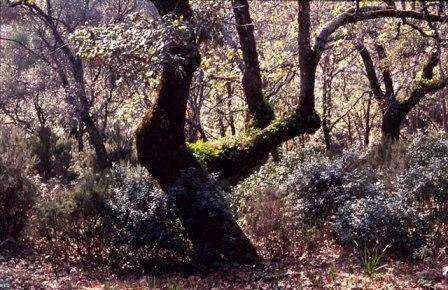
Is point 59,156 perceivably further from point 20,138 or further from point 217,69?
point 217,69

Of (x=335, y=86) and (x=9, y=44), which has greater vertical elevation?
(x=9, y=44)

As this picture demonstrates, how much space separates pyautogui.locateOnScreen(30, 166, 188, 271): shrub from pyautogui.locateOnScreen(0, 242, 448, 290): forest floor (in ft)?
1.01

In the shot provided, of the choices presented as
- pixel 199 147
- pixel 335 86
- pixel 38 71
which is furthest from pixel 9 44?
pixel 199 147

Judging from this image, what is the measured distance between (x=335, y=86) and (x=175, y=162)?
13.5 meters

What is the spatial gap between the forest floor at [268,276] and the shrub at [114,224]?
31 centimetres

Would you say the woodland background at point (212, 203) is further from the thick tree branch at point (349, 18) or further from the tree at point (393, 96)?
the tree at point (393, 96)

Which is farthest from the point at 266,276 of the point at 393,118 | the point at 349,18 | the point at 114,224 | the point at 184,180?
the point at 393,118

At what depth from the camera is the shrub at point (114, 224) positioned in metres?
6.61

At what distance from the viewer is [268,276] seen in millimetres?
6129

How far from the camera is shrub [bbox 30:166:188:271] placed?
661cm

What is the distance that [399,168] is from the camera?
9016mm

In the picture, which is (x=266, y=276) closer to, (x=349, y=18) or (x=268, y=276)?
(x=268, y=276)

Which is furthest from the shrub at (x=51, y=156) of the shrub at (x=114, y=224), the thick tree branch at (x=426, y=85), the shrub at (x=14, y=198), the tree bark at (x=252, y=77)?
the thick tree branch at (x=426, y=85)

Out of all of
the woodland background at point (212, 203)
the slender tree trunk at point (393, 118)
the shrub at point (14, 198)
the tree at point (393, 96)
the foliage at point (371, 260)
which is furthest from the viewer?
the slender tree trunk at point (393, 118)
